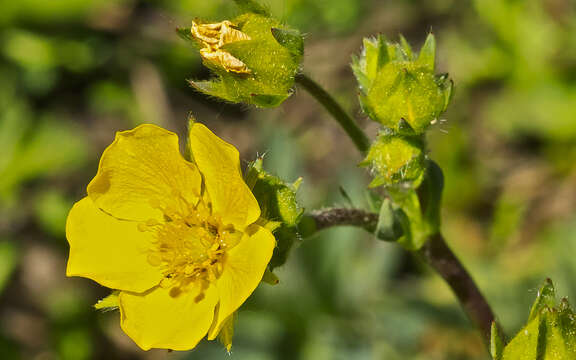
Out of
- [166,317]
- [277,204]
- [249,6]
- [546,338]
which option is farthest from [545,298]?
[249,6]

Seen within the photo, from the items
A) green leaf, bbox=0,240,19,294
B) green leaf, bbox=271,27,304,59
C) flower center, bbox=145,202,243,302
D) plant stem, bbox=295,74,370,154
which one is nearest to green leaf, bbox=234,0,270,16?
green leaf, bbox=271,27,304,59

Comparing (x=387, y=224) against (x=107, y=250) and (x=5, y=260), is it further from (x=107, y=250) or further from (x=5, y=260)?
(x=5, y=260)

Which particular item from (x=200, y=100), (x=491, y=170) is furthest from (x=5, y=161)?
(x=491, y=170)

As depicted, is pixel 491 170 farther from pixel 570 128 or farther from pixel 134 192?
pixel 134 192

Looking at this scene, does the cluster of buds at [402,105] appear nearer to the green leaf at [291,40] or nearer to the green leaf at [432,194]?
the green leaf at [432,194]

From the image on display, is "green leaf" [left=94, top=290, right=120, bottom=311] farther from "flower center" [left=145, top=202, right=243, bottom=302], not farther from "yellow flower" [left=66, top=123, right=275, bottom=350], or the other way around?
"flower center" [left=145, top=202, right=243, bottom=302]

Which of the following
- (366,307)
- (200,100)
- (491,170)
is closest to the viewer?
(366,307)
